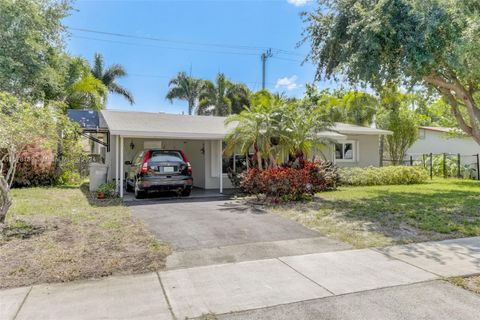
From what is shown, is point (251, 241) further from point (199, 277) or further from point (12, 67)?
point (12, 67)

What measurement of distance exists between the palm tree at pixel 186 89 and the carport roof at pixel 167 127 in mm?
15355

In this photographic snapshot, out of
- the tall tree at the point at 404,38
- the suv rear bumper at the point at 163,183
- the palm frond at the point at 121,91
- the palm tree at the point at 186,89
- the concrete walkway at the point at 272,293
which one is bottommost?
the concrete walkway at the point at 272,293

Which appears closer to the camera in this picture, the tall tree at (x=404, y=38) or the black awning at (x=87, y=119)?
the tall tree at (x=404, y=38)

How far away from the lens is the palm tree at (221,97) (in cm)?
3059

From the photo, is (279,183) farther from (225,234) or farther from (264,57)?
(264,57)

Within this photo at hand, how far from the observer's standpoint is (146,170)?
11148 millimetres

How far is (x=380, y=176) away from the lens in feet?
54.1

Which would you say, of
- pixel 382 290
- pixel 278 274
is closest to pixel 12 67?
pixel 278 274

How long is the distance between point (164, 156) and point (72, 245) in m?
5.76

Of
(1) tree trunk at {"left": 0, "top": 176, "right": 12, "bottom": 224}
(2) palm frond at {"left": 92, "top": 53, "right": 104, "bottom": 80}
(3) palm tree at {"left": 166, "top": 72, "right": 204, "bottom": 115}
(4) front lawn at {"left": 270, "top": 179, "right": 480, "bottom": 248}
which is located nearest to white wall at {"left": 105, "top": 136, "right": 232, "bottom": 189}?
(4) front lawn at {"left": 270, "top": 179, "right": 480, "bottom": 248}

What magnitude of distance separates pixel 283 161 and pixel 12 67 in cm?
1130

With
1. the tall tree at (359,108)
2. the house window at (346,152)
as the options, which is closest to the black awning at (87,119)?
the house window at (346,152)

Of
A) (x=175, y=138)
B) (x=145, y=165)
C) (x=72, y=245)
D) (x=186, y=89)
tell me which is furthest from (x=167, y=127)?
(x=186, y=89)

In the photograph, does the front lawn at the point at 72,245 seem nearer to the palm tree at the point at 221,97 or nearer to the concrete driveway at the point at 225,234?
the concrete driveway at the point at 225,234
